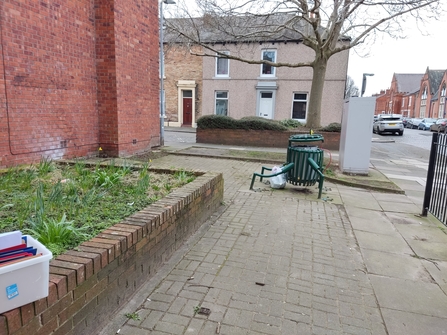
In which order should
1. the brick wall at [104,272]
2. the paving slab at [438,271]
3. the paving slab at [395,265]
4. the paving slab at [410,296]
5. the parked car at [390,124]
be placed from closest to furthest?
the brick wall at [104,272]
the paving slab at [410,296]
the paving slab at [438,271]
the paving slab at [395,265]
the parked car at [390,124]

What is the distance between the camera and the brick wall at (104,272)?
1.83 metres

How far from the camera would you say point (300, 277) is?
329 centimetres

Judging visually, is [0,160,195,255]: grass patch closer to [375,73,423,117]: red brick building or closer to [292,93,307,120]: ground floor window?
[292,93,307,120]: ground floor window

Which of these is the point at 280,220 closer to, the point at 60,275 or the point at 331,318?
the point at 331,318

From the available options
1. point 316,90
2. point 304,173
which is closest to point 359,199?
point 304,173

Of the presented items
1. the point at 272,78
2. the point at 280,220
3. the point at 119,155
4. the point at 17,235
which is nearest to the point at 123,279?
the point at 17,235

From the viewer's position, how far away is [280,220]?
5.03 metres

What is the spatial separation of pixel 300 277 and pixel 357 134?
6.22 metres

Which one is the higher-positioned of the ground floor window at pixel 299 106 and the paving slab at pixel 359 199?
the ground floor window at pixel 299 106

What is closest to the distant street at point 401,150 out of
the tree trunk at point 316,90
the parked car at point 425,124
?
the tree trunk at point 316,90

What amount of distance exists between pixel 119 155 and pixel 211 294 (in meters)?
6.98

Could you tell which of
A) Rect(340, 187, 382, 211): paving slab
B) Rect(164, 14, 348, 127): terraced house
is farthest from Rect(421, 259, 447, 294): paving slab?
Rect(164, 14, 348, 127): terraced house

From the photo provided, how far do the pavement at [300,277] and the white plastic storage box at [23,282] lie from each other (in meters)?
0.85

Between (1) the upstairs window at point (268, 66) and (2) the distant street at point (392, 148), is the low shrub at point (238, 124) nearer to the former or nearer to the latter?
(2) the distant street at point (392, 148)
